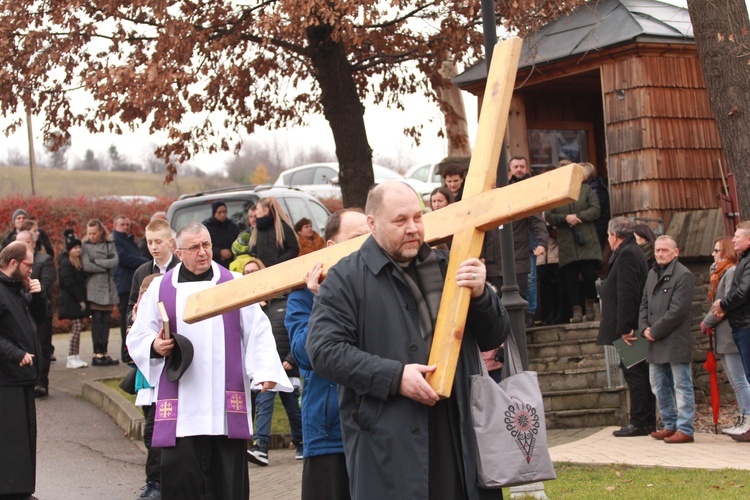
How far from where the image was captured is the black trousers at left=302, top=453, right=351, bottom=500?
545 centimetres

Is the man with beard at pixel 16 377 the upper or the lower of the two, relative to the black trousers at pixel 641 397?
upper

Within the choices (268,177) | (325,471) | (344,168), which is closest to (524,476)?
(325,471)

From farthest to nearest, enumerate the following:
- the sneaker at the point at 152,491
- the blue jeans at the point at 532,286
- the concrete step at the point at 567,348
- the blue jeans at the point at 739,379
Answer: the concrete step at the point at 567,348 < the blue jeans at the point at 532,286 < the blue jeans at the point at 739,379 < the sneaker at the point at 152,491

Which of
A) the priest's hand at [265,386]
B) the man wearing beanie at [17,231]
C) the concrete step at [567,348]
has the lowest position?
the concrete step at [567,348]

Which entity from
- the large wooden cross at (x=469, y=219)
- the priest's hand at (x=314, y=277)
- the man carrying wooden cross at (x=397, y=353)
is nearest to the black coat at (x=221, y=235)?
the large wooden cross at (x=469, y=219)

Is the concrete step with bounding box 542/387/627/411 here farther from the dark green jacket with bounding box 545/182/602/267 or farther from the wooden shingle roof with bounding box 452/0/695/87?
the wooden shingle roof with bounding box 452/0/695/87

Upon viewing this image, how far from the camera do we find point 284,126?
1839 cm

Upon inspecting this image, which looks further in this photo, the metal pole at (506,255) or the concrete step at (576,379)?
the concrete step at (576,379)

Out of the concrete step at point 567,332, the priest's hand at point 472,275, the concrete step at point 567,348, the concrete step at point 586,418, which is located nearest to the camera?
the priest's hand at point 472,275

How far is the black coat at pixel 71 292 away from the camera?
1608cm

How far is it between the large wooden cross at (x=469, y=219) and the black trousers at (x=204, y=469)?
58.5 inches

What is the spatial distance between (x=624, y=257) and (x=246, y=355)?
5491mm

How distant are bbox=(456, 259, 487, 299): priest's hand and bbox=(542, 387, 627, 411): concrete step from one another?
286 inches

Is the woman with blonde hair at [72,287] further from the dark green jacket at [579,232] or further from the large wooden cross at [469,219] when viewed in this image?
the large wooden cross at [469,219]
